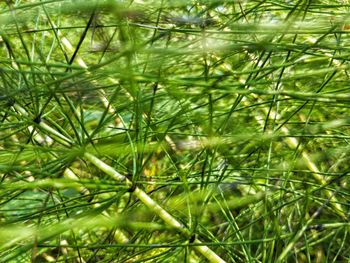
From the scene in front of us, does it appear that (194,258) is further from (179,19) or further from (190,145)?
(179,19)

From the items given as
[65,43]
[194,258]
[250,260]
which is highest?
[65,43]

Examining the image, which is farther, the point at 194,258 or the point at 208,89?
the point at 194,258

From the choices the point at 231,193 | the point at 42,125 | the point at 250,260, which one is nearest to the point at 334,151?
the point at 250,260

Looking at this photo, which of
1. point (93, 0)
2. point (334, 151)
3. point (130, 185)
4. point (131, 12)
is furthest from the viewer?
point (334, 151)

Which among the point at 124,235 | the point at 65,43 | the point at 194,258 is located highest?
the point at 65,43

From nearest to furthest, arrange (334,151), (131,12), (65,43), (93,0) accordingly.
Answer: (131,12) < (93,0) < (334,151) < (65,43)

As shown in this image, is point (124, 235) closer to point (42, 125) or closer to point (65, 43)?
point (65, 43)

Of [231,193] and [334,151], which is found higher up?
[231,193]

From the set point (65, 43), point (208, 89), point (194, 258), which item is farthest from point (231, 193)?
point (208, 89)

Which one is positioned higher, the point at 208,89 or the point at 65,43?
the point at 65,43
